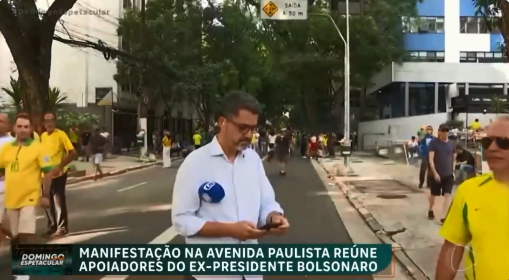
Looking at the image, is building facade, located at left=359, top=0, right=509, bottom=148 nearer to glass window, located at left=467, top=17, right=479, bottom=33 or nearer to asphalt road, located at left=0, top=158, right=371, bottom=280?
glass window, located at left=467, top=17, right=479, bottom=33

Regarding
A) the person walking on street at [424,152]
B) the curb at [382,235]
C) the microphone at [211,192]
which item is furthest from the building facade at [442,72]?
the microphone at [211,192]

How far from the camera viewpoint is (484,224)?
2410mm

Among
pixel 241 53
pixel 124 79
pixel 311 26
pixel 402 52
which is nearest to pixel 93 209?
pixel 124 79

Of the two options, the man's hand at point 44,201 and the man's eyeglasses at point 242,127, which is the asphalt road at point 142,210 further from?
the man's eyeglasses at point 242,127

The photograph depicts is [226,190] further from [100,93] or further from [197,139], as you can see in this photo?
[100,93]

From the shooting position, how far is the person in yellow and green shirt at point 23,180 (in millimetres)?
4383

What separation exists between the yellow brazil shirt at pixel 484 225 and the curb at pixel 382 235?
1.67 m

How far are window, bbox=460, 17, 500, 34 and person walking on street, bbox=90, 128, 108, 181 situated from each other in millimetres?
2386

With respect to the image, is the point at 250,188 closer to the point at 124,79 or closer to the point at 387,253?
the point at 387,253

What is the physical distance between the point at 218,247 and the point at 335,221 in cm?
329

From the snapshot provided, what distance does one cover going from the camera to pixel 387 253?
11.3 ft

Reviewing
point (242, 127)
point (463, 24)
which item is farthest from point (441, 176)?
point (242, 127)

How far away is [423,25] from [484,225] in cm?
172

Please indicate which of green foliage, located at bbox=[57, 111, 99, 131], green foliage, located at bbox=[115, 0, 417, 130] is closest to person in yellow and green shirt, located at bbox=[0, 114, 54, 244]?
green foliage, located at bbox=[57, 111, 99, 131]
